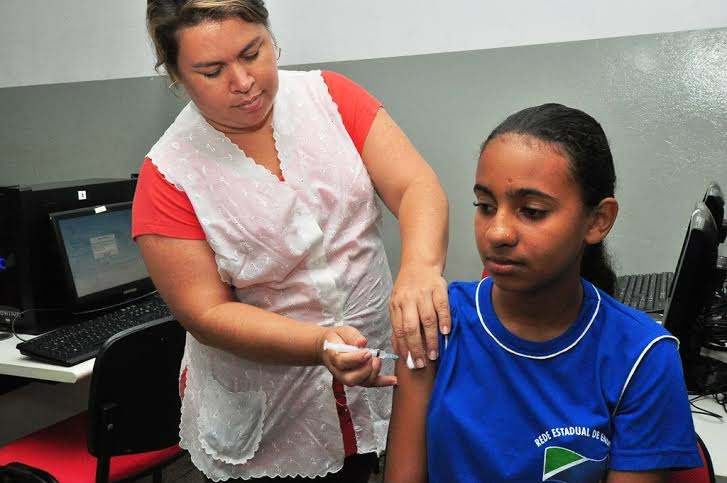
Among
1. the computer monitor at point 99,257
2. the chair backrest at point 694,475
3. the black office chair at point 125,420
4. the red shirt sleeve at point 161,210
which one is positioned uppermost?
the red shirt sleeve at point 161,210

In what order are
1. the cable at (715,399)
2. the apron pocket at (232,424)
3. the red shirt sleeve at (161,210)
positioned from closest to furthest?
1. the red shirt sleeve at (161,210)
2. the apron pocket at (232,424)
3. the cable at (715,399)

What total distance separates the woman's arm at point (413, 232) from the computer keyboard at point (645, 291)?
31.5 inches

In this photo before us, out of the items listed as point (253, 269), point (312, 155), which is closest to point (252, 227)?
point (253, 269)

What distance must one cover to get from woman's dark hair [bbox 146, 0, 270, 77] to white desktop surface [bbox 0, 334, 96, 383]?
1.10 m

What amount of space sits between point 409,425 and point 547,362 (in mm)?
243

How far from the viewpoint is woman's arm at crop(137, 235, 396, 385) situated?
→ 1.10m

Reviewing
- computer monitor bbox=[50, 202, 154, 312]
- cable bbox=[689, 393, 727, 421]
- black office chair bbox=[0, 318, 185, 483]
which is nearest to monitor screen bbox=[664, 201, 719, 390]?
cable bbox=[689, 393, 727, 421]

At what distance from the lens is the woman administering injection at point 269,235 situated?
3.85 ft

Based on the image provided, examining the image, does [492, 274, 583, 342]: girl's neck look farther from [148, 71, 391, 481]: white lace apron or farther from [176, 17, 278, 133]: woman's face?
[176, 17, 278, 133]: woman's face

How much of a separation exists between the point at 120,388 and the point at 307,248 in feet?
3.03

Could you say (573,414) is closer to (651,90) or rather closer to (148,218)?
(148,218)

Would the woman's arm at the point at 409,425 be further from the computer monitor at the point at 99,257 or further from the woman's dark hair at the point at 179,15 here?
the computer monitor at the point at 99,257

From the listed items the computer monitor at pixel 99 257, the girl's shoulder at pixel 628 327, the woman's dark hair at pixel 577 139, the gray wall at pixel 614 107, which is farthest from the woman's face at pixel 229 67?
the gray wall at pixel 614 107

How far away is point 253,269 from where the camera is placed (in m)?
1.24
